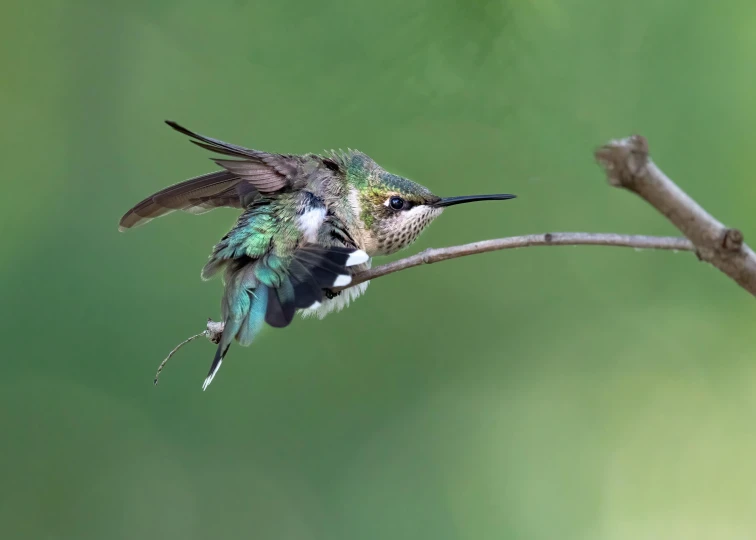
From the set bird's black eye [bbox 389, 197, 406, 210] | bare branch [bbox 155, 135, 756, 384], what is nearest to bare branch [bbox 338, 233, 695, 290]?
bare branch [bbox 155, 135, 756, 384]

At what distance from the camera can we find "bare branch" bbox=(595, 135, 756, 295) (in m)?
0.90

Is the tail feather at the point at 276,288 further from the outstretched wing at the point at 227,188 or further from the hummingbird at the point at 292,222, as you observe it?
the outstretched wing at the point at 227,188

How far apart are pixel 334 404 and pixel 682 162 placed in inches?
76.4

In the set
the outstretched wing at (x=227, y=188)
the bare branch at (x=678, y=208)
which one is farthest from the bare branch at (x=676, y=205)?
the outstretched wing at (x=227, y=188)

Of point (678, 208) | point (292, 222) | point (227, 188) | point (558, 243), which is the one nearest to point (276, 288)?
point (292, 222)

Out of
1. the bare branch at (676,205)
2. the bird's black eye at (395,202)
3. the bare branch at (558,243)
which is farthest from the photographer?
the bird's black eye at (395,202)

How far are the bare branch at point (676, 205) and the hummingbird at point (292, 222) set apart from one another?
115 centimetres

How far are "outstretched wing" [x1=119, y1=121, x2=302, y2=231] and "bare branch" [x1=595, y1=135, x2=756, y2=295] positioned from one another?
1431 millimetres

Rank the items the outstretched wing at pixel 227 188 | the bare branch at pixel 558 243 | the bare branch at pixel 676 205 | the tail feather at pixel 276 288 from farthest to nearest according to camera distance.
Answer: the outstretched wing at pixel 227 188
the tail feather at pixel 276 288
the bare branch at pixel 558 243
the bare branch at pixel 676 205

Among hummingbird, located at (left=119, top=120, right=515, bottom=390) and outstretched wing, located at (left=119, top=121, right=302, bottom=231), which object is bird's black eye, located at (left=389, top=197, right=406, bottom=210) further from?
outstretched wing, located at (left=119, top=121, right=302, bottom=231)

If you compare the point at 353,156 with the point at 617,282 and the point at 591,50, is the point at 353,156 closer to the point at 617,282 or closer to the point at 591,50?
the point at 591,50

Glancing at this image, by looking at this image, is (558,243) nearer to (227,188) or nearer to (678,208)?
(678,208)

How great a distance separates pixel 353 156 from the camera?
2.70m

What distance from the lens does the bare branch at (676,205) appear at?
900 millimetres
